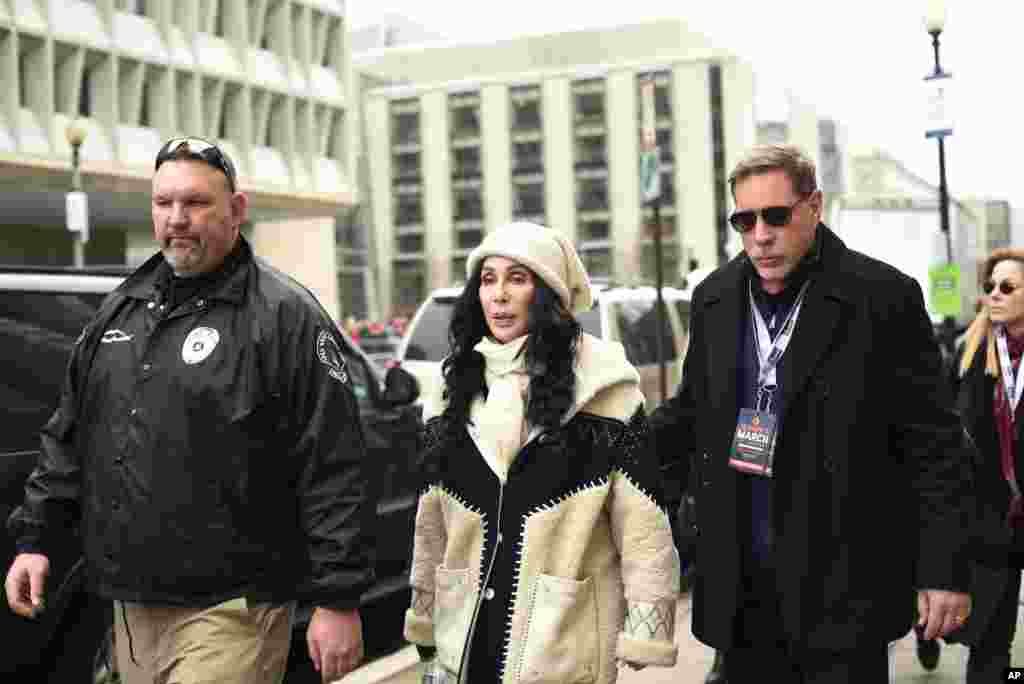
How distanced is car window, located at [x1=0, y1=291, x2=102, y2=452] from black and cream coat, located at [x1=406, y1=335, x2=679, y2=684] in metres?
2.19

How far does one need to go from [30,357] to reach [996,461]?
12.4ft

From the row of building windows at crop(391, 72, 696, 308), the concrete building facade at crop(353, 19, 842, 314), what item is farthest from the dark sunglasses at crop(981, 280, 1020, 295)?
the row of building windows at crop(391, 72, 696, 308)

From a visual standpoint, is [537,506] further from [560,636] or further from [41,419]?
[41,419]

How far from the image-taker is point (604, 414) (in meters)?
3.57

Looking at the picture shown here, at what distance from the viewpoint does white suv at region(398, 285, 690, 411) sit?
11.9 metres

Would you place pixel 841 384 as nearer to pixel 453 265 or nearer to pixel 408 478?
pixel 408 478

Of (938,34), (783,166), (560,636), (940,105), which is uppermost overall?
(938,34)

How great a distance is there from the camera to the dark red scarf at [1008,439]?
5430 millimetres

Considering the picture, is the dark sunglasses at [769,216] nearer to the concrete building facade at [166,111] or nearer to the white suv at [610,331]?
the white suv at [610,331]

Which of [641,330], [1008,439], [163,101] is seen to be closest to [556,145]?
[163,101]

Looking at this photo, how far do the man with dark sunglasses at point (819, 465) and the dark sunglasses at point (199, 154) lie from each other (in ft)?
4.32

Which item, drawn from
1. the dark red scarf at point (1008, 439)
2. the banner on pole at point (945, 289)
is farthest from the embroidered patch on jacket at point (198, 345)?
the banner on pole at point (945, 289)

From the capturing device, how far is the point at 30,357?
5180 millimetres

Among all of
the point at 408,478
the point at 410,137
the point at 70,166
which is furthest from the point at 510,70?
the point at 408,478
